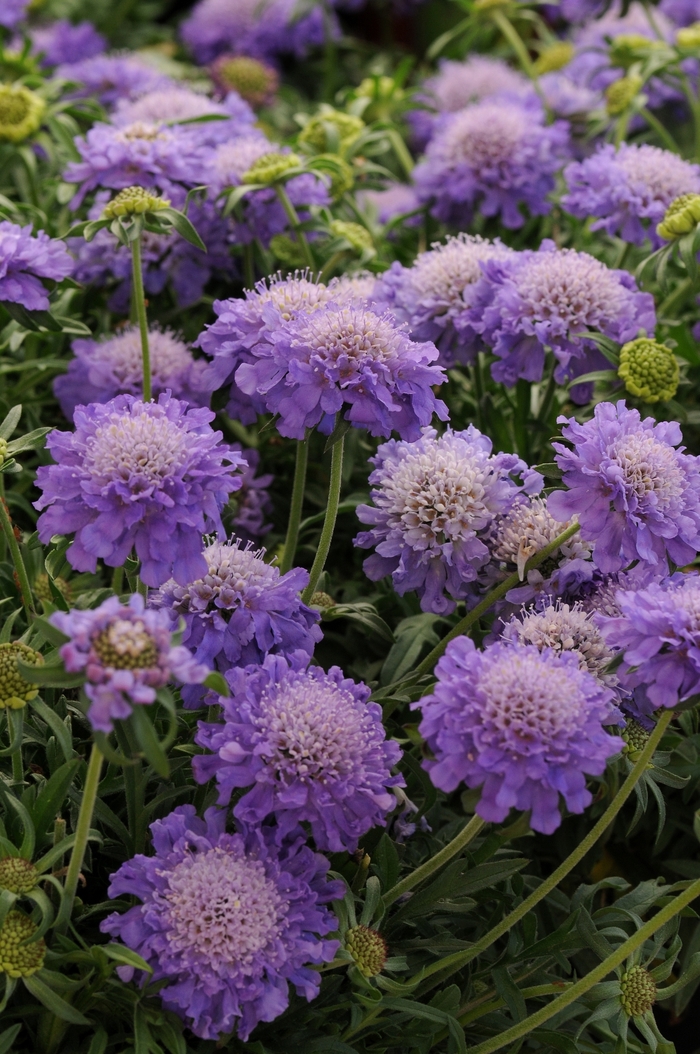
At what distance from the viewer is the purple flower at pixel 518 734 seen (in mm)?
884

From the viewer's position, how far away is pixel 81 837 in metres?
0.91

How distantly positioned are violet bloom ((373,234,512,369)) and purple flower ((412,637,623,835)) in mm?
631

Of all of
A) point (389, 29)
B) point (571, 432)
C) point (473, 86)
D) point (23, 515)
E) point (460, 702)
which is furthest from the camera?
point (389, 29)

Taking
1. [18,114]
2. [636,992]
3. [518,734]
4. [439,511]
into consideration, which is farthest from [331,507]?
[18,114]

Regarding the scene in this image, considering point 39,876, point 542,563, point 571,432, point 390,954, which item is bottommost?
point 390,954

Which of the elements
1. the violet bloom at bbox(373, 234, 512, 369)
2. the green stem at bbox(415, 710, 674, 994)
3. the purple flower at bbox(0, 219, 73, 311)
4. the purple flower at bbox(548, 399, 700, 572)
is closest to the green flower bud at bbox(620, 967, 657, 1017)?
the green stem at bbox(415, 710, 674, 994)

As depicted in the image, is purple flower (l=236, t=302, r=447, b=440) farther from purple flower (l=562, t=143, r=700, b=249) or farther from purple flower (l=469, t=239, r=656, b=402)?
purple flower (l=562, t=143, r=700, b=249)

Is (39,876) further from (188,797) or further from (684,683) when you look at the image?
(684,683)

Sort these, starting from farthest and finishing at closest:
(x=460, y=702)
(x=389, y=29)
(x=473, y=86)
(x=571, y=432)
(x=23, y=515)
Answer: (x=389, y=29) < (x=473, y=86) < (x=23, y=515) < (x=571, y=432) < (x=460, y=702)

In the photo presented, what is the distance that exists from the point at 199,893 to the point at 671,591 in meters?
0.49

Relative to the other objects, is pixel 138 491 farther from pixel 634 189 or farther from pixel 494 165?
pixel 494 165

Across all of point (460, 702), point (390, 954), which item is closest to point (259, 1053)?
point (390, 954)

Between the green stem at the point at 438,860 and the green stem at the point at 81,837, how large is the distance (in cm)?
29

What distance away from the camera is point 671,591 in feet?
3.26
